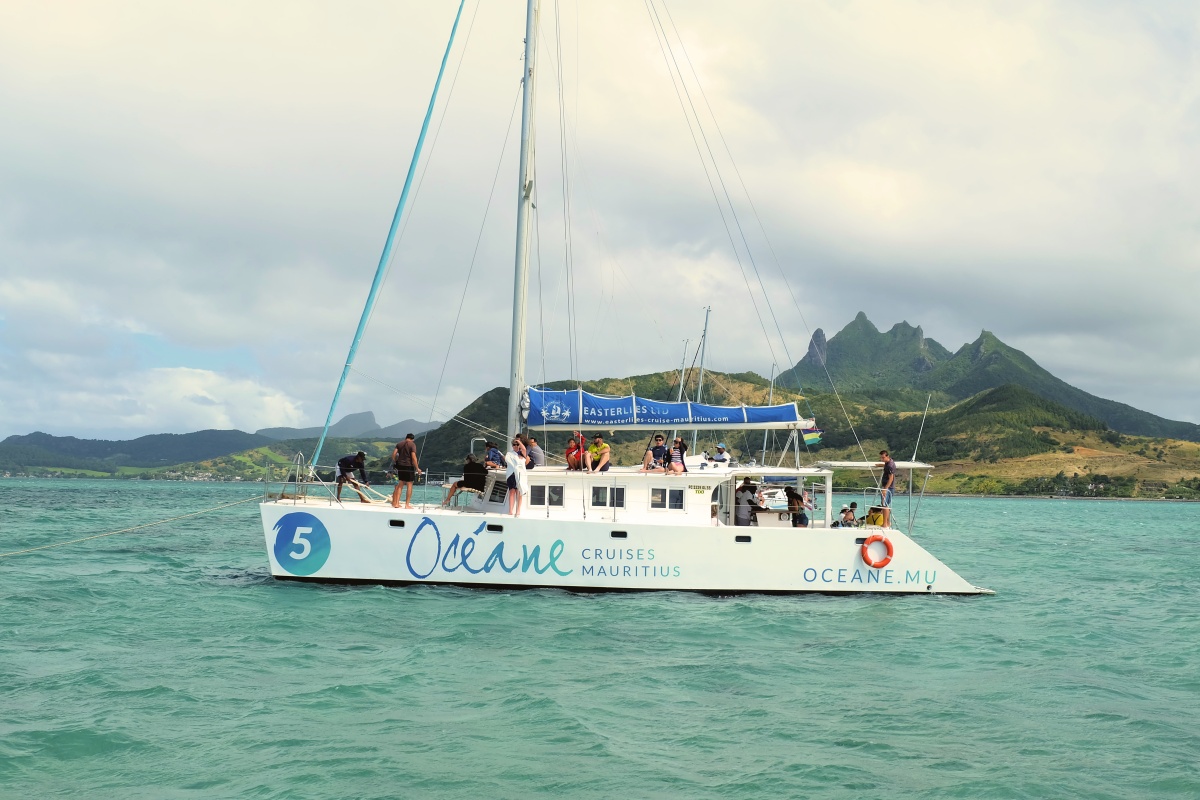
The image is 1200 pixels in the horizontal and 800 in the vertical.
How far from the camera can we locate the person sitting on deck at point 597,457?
56.8ft

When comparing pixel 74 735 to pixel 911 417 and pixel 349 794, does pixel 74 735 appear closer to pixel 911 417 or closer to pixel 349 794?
pixel 349 794

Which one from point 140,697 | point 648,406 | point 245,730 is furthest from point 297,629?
point 648,406

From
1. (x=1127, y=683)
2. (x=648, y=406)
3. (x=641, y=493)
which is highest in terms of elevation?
(x=648, y=406)

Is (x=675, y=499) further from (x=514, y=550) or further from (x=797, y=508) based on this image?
(x=514, y=550)

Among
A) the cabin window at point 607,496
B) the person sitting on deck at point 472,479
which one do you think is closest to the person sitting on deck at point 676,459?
the cabin window at point 607,496

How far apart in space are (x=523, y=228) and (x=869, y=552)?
9317mm

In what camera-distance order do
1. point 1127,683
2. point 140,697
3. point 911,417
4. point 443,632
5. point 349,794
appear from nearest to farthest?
point 349,794, point 140,697, point 1127,683, point 443,632, point 911,417

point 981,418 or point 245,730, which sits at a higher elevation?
point 981,418

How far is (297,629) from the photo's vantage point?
13.0 m

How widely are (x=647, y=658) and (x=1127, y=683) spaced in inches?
240

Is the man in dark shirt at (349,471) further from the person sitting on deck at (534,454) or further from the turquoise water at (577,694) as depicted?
the person sitting on deck at (534,454)

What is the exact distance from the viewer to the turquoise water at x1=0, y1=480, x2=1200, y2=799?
7.39m

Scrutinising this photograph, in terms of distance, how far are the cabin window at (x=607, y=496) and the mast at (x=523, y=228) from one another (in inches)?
81.5

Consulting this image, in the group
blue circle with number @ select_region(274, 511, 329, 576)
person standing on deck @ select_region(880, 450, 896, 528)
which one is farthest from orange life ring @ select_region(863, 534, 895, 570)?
blue circle with number @ select_region(274, 511, 329, 576)
